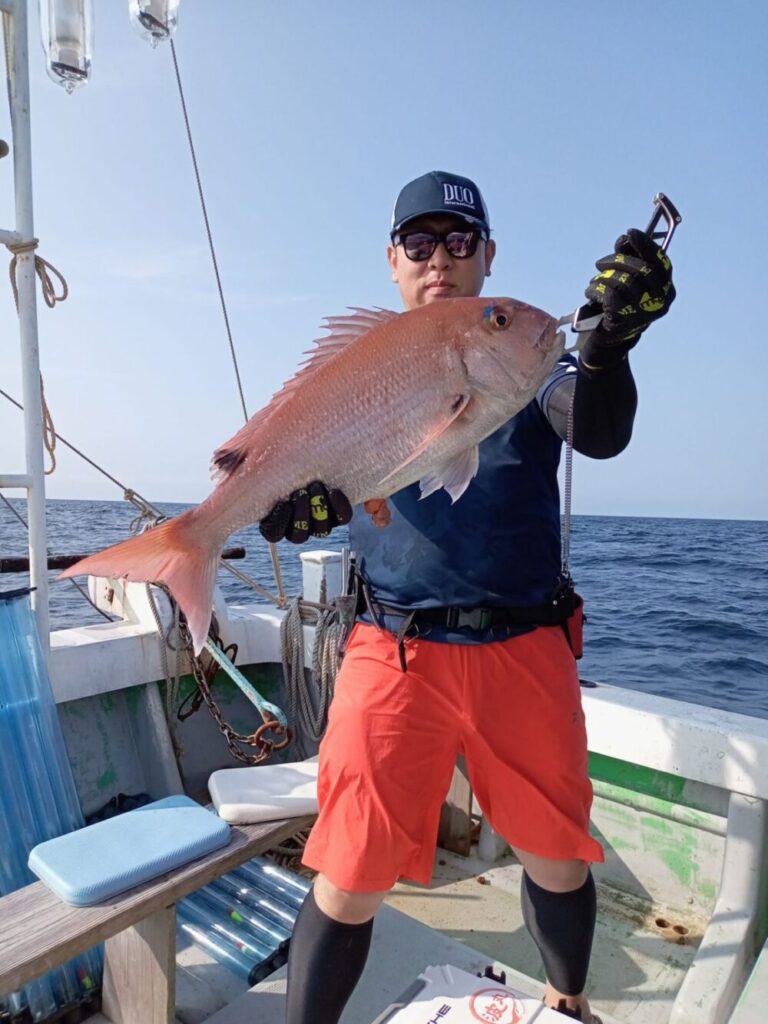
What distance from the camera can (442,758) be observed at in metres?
2.26

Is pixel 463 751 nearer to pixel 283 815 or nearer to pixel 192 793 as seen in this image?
pixel 283 815

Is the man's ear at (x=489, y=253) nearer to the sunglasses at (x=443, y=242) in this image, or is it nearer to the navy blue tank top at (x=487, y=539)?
the sunglasses at (x=443, y=242)

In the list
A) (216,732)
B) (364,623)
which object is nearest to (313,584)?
(216,732)

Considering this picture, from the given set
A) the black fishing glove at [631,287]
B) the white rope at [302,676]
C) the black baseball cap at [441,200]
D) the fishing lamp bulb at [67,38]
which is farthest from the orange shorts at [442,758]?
the fishing lamp bulb at [67,38]

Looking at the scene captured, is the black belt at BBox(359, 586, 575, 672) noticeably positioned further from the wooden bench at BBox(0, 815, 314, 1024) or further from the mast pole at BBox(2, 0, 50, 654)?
the mast pole at BBox(2, 0, 50, 654)

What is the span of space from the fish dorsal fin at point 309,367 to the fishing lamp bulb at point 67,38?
2182mm

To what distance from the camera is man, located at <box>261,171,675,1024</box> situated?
2.15 metres

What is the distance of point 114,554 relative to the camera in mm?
2010

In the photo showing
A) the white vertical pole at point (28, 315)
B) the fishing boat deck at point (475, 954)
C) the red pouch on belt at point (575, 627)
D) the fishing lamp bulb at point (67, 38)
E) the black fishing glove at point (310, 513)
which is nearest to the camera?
the black fishing glove at point (310, 513)

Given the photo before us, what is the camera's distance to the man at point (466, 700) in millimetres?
2148

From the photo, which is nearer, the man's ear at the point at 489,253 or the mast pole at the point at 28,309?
the man's ear at the point at 489,253

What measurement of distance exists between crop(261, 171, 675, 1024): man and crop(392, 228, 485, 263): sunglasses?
0.20 feet

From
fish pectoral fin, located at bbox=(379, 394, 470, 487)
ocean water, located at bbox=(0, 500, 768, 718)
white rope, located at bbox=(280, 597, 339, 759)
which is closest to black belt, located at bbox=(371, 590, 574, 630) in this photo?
fish pectoral fin, located at bbox=(379, 394, 470, 487)

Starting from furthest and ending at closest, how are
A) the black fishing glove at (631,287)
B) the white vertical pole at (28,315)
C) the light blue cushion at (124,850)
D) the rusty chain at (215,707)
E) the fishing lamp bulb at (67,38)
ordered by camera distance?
1. the rusty chain at (215,707)
2. the fishing lamp bulb at (67,38)
3. the white vertical pole at (28,315)
4. the light blue cushion at (124,850)
5. the black fishing glove at (631,287)
